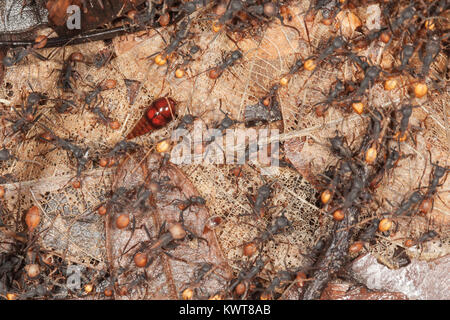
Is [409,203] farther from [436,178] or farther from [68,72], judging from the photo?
[68,72]

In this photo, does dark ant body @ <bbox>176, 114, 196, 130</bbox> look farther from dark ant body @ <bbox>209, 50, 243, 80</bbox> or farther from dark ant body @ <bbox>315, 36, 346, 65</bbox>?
dark ant body @ <bbox>315, 36, 346, 65</bbox>

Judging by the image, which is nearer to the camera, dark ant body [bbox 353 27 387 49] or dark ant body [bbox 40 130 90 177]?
dark ant body [bbox 353 27 387 49]

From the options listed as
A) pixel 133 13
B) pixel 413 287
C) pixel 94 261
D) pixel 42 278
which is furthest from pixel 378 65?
pixel 42 278

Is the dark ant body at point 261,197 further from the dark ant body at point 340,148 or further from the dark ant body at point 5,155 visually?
the dark ant body at point 5,155

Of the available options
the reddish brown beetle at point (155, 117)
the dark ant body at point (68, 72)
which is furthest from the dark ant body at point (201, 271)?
the dark ant body at point (68, 72)

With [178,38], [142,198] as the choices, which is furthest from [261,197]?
[178,38]

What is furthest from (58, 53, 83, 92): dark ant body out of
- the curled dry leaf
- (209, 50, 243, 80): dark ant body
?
(209, 50, 243, 80): dark ant body

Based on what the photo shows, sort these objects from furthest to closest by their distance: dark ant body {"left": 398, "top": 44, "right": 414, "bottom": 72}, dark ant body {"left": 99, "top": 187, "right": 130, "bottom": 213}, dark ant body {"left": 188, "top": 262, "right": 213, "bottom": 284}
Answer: dark ant body {"left": 99, "top": 187, "right": 130, "bottom": 213} → dark ant body {"left": 398, "top": 44, "right": 414, "bottom": 72} → dark ant body {"left": 188, "top": 262, "right": 213, "bottom": 284}
